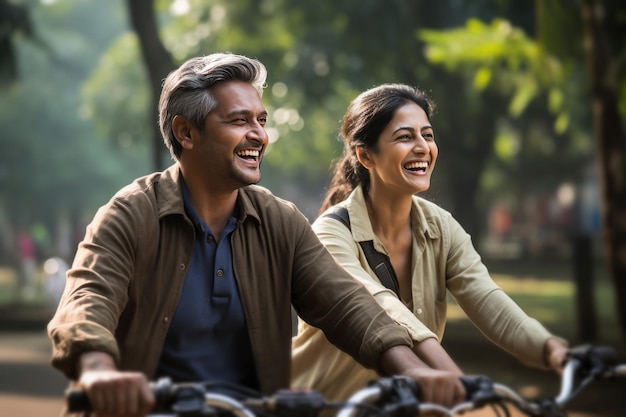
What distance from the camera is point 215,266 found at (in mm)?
3164

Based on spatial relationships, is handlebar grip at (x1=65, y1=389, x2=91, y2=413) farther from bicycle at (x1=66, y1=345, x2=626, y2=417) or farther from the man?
the man

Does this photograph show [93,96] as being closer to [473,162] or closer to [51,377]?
[473,162]

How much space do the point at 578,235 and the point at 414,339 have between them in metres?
10.0

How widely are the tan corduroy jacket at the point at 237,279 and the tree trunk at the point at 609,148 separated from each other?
7.21 m

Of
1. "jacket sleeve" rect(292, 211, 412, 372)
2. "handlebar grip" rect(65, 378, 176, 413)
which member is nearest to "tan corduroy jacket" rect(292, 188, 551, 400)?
"jacket sleeve" rect(292, 211, 412, 372)

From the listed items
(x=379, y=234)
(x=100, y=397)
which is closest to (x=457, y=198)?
(x=379, y=234)

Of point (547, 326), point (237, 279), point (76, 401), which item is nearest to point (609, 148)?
point (547, 326)

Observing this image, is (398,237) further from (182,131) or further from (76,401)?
(76,401)

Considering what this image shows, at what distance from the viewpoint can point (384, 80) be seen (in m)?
18.9

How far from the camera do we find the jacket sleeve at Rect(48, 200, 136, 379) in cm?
273

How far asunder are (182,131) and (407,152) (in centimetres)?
84

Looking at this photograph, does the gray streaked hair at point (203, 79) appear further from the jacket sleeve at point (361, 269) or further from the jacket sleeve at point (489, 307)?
the jacket sleeve at point (489, 307)

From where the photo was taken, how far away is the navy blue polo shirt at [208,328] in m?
3.09

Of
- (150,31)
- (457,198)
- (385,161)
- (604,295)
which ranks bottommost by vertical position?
(604,295)
